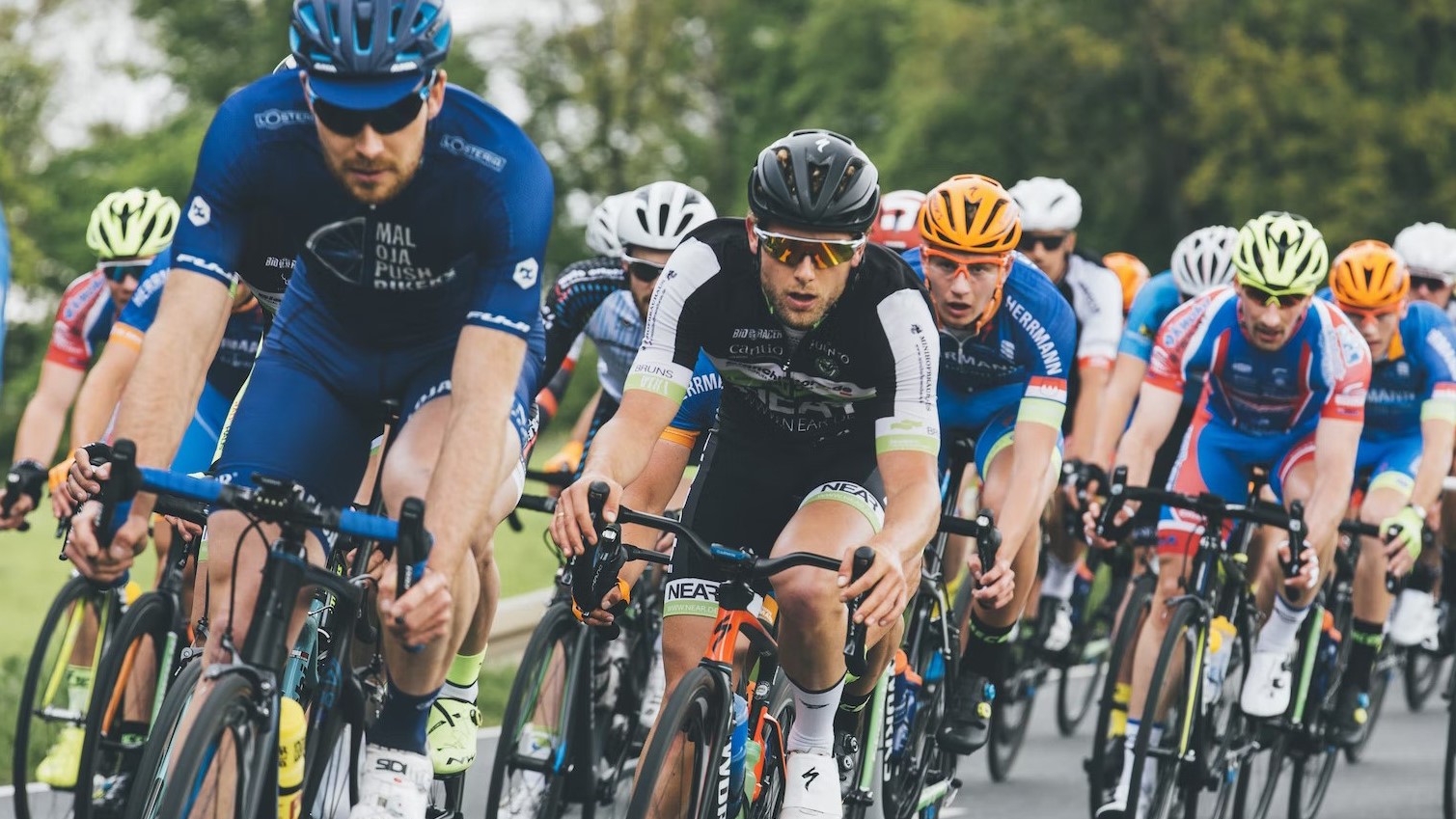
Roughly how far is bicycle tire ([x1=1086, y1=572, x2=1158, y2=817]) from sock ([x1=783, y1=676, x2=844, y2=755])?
2.13m

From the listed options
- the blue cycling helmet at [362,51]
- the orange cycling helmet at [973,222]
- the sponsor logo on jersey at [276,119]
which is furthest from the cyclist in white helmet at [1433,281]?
the blue cycling helmet at [362,51]

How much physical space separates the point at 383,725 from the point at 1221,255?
23.7ft

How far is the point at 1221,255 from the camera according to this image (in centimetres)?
1091

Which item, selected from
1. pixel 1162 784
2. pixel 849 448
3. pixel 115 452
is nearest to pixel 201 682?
pixel 115 452

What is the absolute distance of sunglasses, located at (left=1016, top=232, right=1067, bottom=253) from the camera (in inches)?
409

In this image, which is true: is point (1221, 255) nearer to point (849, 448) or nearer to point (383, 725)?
point (849, 448)

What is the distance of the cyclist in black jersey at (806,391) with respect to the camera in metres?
5.28

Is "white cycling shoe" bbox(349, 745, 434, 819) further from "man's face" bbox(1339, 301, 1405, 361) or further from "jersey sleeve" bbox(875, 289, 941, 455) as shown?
"man's face" bbox(1339, 301, 1405, 361)

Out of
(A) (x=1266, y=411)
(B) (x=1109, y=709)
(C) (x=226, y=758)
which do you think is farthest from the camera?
(A) (x=1266, y=411)

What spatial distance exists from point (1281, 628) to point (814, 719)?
127 inches

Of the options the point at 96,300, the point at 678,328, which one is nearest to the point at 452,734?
the point at 678,328

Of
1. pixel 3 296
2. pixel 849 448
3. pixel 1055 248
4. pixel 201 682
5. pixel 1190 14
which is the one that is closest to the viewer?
pixel 3 296

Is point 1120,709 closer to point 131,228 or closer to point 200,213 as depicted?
point 131,228

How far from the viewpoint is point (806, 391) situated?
223 inches
